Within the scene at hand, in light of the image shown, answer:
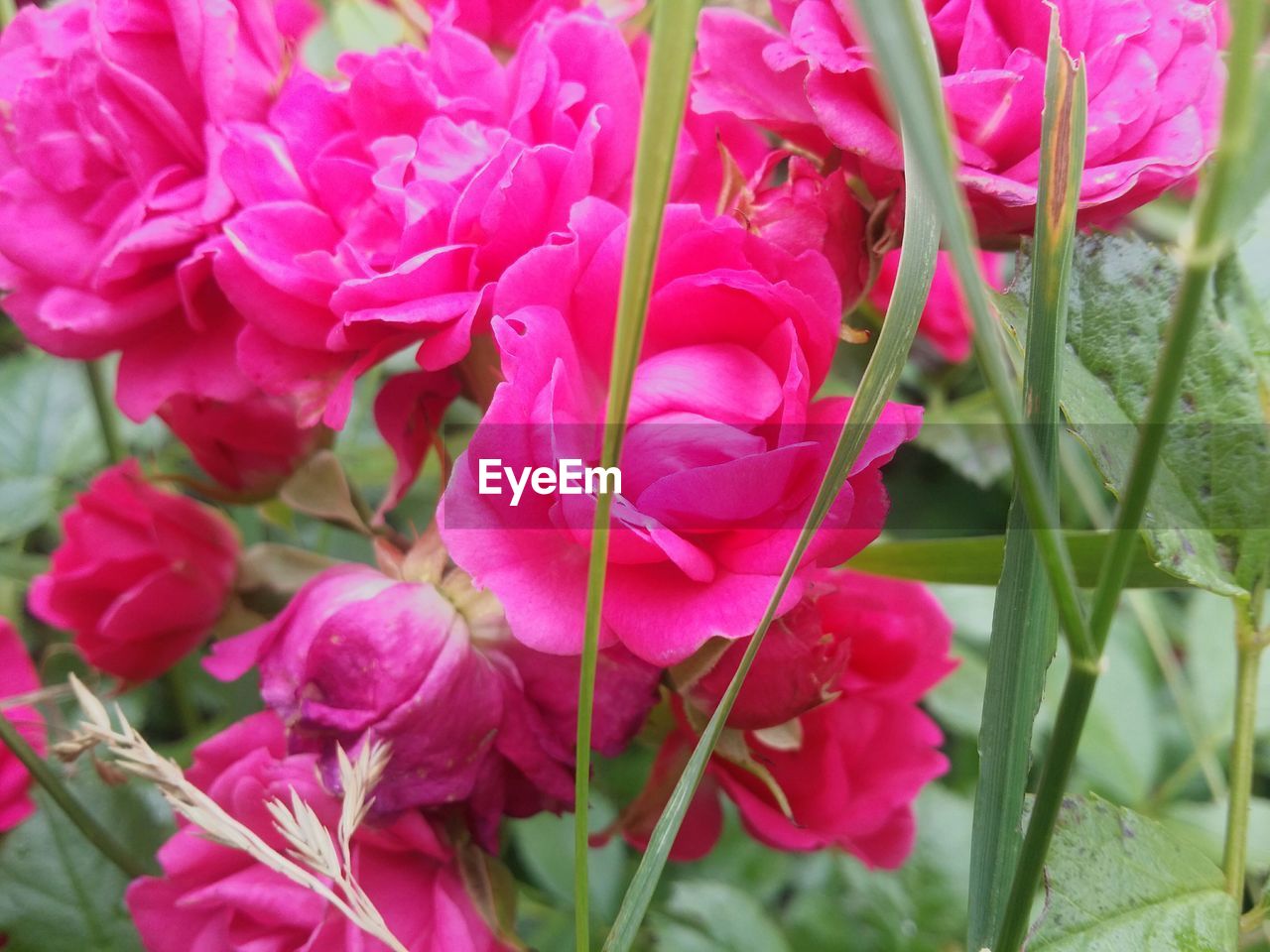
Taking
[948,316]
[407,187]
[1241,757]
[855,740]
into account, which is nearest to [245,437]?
[407,187]

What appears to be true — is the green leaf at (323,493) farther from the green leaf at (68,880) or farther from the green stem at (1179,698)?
the green stem at (1179,698)

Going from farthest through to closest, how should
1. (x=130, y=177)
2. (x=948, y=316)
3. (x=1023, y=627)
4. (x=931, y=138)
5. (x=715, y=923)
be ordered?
(x=948, y=316), (x=715, y=923), (x=130, y=177), (x=1023, y=627), (x=931, y=138)

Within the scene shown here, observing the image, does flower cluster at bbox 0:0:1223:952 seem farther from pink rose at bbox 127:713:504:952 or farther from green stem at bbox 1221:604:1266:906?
green stem at bbox 1221:604:1266:906

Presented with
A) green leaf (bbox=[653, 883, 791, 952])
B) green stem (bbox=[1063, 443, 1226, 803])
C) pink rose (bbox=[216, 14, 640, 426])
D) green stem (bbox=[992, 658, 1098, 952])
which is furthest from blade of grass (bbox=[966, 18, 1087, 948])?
green stem (bbox=[1063, 443, 1226, 803])

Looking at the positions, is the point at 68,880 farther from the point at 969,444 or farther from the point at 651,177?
the point at 969,444

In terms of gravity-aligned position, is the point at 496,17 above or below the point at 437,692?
above

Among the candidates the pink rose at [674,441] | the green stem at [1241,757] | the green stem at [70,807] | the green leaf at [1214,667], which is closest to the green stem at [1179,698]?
the green leaf at [1214,667]

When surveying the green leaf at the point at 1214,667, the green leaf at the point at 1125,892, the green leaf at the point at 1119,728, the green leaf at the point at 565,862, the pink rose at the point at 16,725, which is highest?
the green leaf at the point at 1125,892
